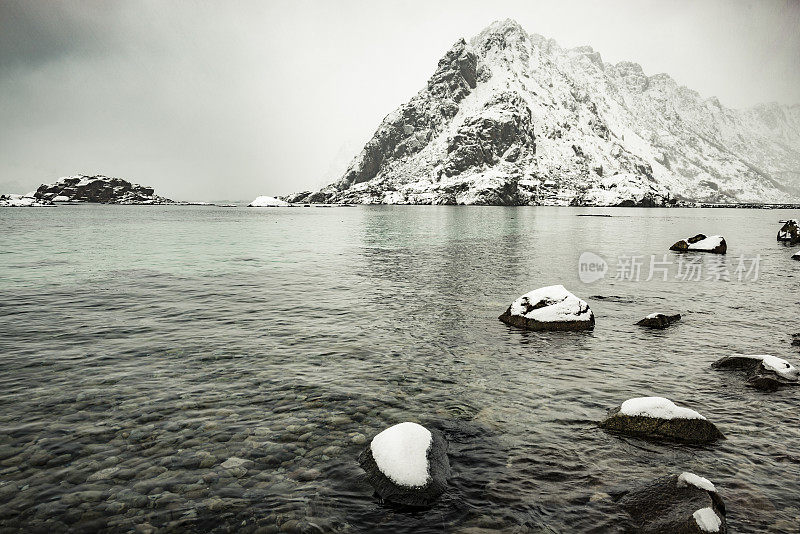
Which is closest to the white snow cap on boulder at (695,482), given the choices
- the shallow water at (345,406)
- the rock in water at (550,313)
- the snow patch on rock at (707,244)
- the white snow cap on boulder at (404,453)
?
the shallow water at (345,406)

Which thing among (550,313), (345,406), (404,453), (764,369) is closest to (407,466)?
(404,453)

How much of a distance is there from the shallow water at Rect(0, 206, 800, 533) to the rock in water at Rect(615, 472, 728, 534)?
0.40m

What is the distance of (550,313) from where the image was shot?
1852cm

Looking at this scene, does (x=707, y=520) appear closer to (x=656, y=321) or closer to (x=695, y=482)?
(x=695, y=482)

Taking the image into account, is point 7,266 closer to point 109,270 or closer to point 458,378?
point 109,270

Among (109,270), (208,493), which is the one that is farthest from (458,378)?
(109,270)

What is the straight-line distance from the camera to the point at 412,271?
34969 mm

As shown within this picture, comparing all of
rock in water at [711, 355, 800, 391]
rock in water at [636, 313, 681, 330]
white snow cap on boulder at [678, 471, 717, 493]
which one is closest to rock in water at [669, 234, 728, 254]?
rock in water at [636, 313, 681, 330]

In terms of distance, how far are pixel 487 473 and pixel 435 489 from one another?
1.22 m

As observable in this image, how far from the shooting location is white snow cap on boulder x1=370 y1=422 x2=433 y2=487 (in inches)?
301

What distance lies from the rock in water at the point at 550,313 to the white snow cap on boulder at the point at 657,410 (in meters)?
8.30

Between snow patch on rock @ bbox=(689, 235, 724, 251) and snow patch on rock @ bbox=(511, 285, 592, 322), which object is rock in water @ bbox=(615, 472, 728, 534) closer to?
snow patch on rock @ bbox=(511, 285, 592, 322)

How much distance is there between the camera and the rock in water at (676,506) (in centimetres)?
627

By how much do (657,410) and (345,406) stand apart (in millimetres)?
7191
